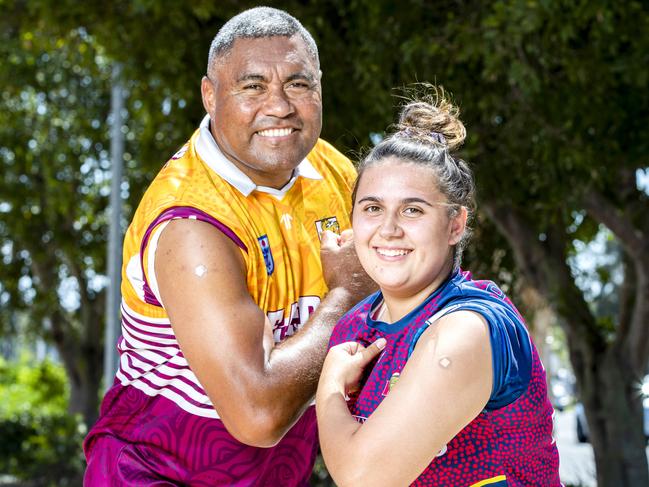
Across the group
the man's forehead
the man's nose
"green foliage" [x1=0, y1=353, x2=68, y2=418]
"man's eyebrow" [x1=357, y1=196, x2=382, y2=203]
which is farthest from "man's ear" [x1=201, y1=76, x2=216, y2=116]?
"green foliage" [x1=0, y1=353, x2=68, y2=418]

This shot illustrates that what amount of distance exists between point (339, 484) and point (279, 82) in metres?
1.27

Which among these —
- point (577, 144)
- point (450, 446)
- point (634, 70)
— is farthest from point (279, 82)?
Result: point (577, 144)

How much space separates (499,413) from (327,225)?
3.76 ft

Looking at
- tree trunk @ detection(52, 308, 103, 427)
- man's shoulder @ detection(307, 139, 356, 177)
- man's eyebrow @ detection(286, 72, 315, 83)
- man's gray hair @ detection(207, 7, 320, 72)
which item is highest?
tree trunk @ detection(52, 308, 103, 427)

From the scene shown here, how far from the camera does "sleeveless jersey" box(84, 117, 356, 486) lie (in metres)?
2.92

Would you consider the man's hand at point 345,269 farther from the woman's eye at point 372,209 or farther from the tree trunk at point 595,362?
the tree trunk at point 595,362

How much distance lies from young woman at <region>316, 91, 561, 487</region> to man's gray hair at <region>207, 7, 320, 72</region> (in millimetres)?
533

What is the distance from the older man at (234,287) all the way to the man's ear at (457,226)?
0.48 m

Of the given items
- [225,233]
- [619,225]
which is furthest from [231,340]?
[619,225]

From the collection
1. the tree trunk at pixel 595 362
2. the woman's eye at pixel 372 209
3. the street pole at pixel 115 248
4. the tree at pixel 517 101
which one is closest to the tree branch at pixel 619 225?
the tree at pixel 517 101

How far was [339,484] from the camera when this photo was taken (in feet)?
7.51

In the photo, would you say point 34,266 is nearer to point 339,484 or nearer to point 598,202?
point 598,202

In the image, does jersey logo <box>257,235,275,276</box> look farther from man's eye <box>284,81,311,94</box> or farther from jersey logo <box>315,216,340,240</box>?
man's eye <box>284,81,311,94</box>

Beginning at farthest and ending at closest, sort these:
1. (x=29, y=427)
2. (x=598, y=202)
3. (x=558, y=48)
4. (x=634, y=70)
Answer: (x=29, y=427) < (x=598, y=202) < (x=558, y=48) < (x=634, y=70)
